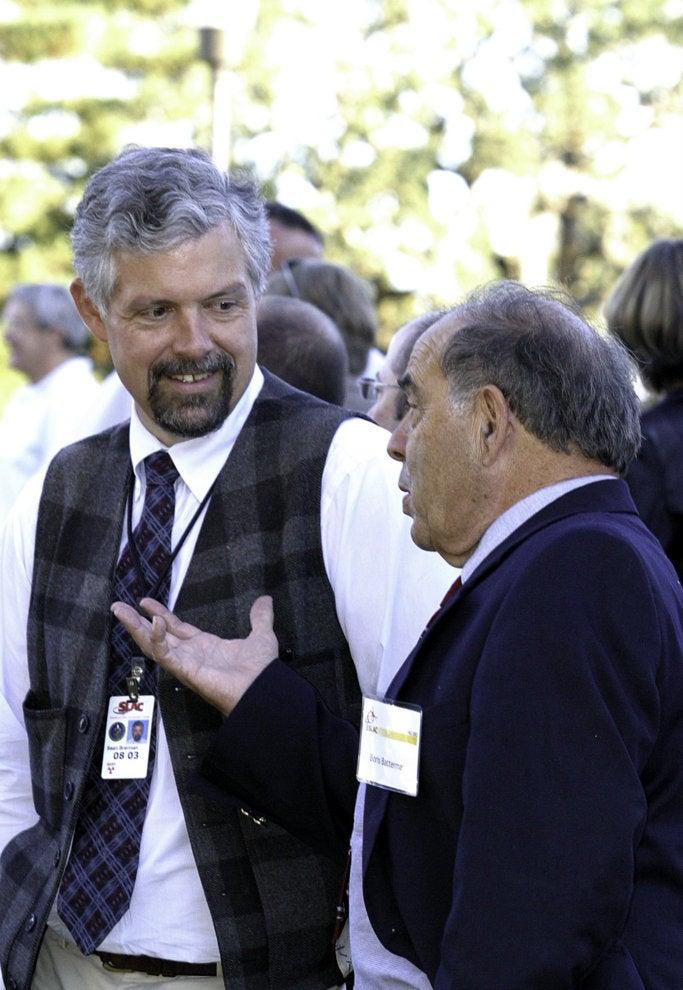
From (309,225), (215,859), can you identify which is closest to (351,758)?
(215,859)

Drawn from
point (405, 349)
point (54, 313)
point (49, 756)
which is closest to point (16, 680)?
point (49, 756)

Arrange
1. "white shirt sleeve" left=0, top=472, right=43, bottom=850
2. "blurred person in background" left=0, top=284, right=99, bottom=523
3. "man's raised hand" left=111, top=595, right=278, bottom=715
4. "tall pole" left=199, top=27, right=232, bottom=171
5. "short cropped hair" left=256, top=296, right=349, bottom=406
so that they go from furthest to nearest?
1. "tall pole" left=199, top=27, right=232, bottom=171
2. "blurred person in background" left=0, top=284, right=99, bottom=523
3. "short cropped hair" left=256, top=296, right=349, bottom=406
4. "white shirt sleeve" left=0, top=472, right=43, bottom=850
5. "man's raised hand" left=111, top=595, right=278, bottom=715

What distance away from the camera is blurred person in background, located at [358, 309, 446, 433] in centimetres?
292

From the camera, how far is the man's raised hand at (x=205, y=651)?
2.27 metres

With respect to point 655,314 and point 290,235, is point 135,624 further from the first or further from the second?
point 290,235

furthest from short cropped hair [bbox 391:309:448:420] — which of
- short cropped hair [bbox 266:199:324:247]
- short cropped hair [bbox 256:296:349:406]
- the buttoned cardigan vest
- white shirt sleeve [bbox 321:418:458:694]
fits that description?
short cropped hair [bbox 266:199:324:247]

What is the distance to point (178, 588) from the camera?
2514 millimetres

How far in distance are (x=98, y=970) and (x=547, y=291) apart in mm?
1424

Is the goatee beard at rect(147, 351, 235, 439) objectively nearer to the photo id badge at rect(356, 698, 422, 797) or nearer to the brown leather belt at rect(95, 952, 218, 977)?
the photo id badge at rect(356, 698, 422, 797)

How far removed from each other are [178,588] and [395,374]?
2.64ft

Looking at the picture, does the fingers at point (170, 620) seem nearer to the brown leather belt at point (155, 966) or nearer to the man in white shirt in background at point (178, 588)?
the man in white shirt in background at point (178, 588)

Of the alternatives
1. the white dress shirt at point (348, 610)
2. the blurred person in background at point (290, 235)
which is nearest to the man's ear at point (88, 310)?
the white dress shirt at point (348, 610)

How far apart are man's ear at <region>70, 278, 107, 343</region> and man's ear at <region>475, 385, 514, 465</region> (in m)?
1.09

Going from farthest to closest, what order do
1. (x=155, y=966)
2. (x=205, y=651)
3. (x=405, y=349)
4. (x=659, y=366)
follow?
1. (x=659, y=366)
2. (x=405, y=349)
3. (x=155, y=966)
4. (x=205, y=651)
